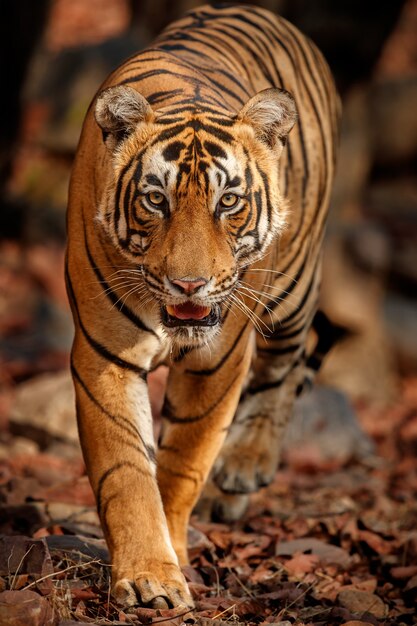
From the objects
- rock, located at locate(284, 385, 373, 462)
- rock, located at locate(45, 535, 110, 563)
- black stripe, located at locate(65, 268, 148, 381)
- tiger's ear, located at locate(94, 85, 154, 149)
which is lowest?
rock, located at locate(45, 535, 110, 563)

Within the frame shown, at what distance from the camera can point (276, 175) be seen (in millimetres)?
4059

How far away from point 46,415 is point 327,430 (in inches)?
81.8

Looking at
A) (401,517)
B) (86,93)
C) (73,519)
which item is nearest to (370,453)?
(401,517)

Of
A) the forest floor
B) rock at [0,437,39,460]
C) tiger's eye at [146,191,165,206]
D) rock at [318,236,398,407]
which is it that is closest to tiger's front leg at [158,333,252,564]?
the forest floor

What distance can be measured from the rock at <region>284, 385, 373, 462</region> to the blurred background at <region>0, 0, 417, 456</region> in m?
1.17

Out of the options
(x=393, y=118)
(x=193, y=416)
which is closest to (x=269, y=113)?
(x=193, y=416)

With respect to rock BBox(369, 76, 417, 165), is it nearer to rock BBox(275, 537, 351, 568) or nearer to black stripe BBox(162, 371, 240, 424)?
rock BBox(275, 537, 351, 568)

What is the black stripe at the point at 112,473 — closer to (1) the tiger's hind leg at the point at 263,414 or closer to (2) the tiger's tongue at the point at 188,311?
(2) the tiger's tongue at the point at 188,311

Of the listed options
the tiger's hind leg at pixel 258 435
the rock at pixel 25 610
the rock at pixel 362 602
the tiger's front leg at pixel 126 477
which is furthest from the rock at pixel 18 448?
the rock at pixel 25 610

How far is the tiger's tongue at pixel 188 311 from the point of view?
3.72 metres

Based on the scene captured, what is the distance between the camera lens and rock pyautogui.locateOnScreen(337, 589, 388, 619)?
3973 mm

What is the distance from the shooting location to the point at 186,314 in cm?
373

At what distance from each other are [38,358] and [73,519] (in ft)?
14.4

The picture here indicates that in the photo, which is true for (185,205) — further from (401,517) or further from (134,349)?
(401,517)
